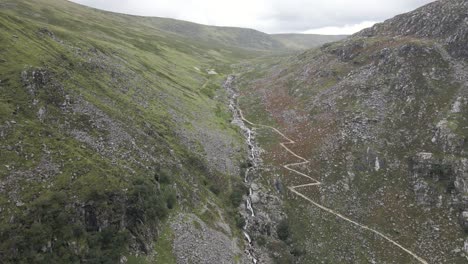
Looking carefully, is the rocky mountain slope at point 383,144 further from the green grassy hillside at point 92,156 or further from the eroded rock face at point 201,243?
the green grassy hillside at point 92,156

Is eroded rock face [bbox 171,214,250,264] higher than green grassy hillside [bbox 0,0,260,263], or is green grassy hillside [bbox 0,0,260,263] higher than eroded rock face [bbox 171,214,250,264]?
green grassy hillside [bbox 0,0,260,263]

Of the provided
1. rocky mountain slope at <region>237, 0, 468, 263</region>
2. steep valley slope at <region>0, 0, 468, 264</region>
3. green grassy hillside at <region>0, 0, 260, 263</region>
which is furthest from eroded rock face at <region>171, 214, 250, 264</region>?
rocky mountain slope at <region>237, 0, 468, 263</region>

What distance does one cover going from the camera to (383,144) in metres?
65.5

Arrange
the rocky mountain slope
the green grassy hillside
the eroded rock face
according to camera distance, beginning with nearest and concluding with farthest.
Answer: the green grassy hillside
the eroded rock face
the rocky mountain slope

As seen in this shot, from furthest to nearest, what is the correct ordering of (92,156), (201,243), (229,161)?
(229,161) → (201,243) → (92,156)

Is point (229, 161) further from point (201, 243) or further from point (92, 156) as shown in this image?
point (92, 156)

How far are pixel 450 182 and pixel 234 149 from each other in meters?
38.2

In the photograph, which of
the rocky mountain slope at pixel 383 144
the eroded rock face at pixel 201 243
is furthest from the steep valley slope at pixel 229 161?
the rocky mountain slope at pixel 383 144

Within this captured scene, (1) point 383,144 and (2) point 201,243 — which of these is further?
(1) point 383,144

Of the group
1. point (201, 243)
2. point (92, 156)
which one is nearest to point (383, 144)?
point (201, 243)

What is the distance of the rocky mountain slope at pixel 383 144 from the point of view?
50.1 m

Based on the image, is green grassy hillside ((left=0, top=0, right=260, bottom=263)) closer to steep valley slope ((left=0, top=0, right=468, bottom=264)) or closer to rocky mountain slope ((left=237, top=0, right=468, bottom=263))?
steep valley slope ((left=0, top=0, right=468, bottom=264))

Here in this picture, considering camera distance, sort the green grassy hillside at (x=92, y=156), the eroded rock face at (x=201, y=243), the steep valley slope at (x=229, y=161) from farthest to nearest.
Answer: the eroded rock face at (x=201, y=243)
the steep valley slope at (x=229, y=161)
the green grassy hillside at (x=92, y=156)

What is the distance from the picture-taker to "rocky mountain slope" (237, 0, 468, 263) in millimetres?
50062
